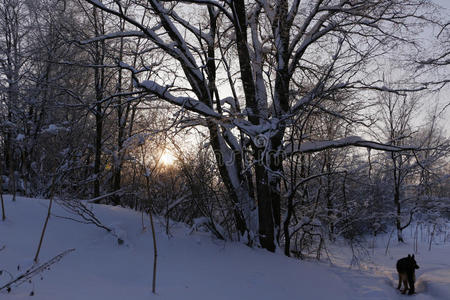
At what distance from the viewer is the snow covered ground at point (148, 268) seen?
369cm

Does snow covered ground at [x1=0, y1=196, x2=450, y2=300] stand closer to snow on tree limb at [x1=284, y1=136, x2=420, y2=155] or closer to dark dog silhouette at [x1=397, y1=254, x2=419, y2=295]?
dark dog silhouette at [x1=397, y1=254, x2=419, y2=295]

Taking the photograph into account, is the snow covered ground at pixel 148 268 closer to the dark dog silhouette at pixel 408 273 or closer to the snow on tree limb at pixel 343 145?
the dark dog silhouette at pixel 408 273

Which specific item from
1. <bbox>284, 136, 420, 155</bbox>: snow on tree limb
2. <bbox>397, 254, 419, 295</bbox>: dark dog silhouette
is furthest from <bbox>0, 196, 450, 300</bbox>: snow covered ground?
<bbox>284, 136, 420, 155</bbox>: snow on tree limb

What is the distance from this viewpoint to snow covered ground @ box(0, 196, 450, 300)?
369 cm

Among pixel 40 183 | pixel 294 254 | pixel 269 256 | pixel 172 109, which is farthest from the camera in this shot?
pixel 40 183

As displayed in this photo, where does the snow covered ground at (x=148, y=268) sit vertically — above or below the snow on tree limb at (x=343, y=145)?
below

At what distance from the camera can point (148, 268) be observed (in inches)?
183

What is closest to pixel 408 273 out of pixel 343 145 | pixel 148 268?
pixel 343 145

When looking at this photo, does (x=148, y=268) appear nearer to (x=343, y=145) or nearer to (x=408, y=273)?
(x=343, y=145)

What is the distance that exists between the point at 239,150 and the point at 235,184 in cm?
80

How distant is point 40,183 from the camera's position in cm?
1125

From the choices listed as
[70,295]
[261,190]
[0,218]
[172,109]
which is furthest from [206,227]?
[70,295]

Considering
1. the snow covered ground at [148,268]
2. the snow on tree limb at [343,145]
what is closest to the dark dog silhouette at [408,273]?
the snow covered ground at [148,268]

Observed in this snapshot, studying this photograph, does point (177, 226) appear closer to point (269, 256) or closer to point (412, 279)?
point (269, 256)
